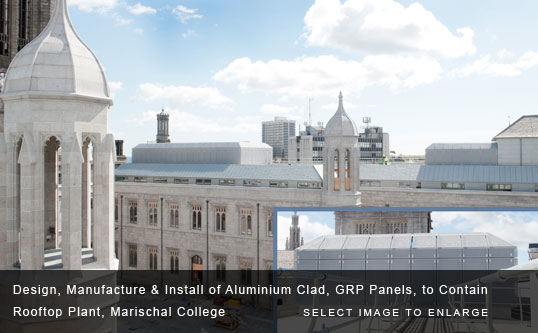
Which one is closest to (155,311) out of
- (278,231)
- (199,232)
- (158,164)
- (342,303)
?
(199,232)

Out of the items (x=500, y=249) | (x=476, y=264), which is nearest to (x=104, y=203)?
(x=476, y=264)

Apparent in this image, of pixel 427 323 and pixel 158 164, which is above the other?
pixel 158 164

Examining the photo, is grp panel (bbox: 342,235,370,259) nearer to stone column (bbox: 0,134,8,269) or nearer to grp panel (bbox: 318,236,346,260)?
grp panel (bbox: 318,236,346,260)

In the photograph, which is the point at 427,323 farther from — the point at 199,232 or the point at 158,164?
the point at 158,164

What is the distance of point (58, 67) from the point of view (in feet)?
48.5

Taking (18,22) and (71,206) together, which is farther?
(18,22)

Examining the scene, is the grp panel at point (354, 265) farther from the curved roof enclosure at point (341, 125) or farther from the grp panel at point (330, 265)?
the curved roof enclosure at point (341, 125)

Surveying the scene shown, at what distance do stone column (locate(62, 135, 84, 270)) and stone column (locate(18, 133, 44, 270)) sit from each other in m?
0.70

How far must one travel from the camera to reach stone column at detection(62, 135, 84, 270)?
1443 centimetres

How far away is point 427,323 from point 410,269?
1730 millimetres

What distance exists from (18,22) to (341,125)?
3118 centimetres

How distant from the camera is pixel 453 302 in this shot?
554 inches

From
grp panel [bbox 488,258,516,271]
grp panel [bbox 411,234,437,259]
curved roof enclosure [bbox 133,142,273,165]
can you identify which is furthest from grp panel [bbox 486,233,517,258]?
curved roof enclosure [bbox 133,142,273,165]

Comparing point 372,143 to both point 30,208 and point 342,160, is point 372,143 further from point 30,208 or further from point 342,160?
point 30,208
